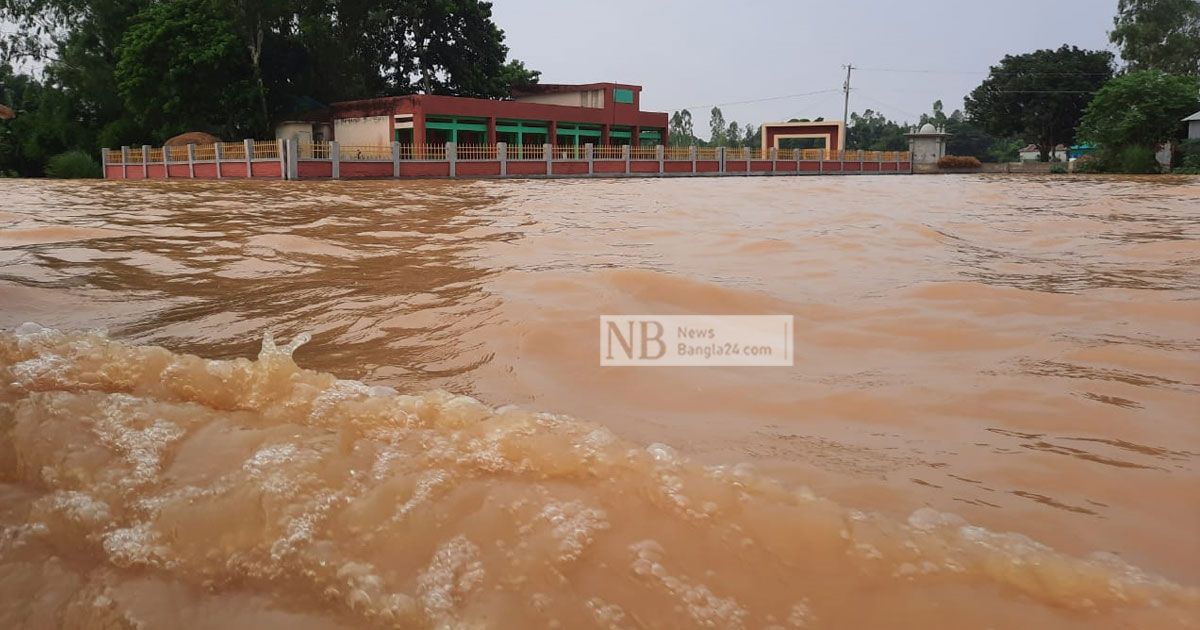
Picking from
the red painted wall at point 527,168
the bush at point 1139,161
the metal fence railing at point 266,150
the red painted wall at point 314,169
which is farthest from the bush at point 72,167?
the bush at point 1139,161

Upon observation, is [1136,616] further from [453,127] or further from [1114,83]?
[1114,83]

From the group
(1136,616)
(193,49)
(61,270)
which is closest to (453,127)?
(193,49)

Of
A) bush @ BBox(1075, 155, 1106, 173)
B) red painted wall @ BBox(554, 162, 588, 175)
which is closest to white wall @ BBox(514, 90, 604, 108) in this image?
red painted wall @ BBox(554, 162, 588, 175)

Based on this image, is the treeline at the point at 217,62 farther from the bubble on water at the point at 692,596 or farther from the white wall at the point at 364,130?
the bubble on water at the point at 692,596

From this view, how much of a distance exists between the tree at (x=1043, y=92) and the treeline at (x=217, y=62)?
24815 millimetres

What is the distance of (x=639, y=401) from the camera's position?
2.18 m

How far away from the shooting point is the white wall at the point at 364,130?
24.2 meters

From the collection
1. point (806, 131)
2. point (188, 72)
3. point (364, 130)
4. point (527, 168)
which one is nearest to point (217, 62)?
point (188, 72)

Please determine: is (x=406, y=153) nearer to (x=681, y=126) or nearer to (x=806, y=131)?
(x=806, y=131)

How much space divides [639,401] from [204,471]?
106 cm

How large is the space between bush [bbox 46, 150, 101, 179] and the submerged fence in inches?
19.2

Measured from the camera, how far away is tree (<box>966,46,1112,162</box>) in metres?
38.3

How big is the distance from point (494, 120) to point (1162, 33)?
104 ft

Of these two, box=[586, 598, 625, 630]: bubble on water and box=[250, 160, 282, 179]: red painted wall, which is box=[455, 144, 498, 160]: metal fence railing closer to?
box=[250, 160, 282, 179]: red painted wall
